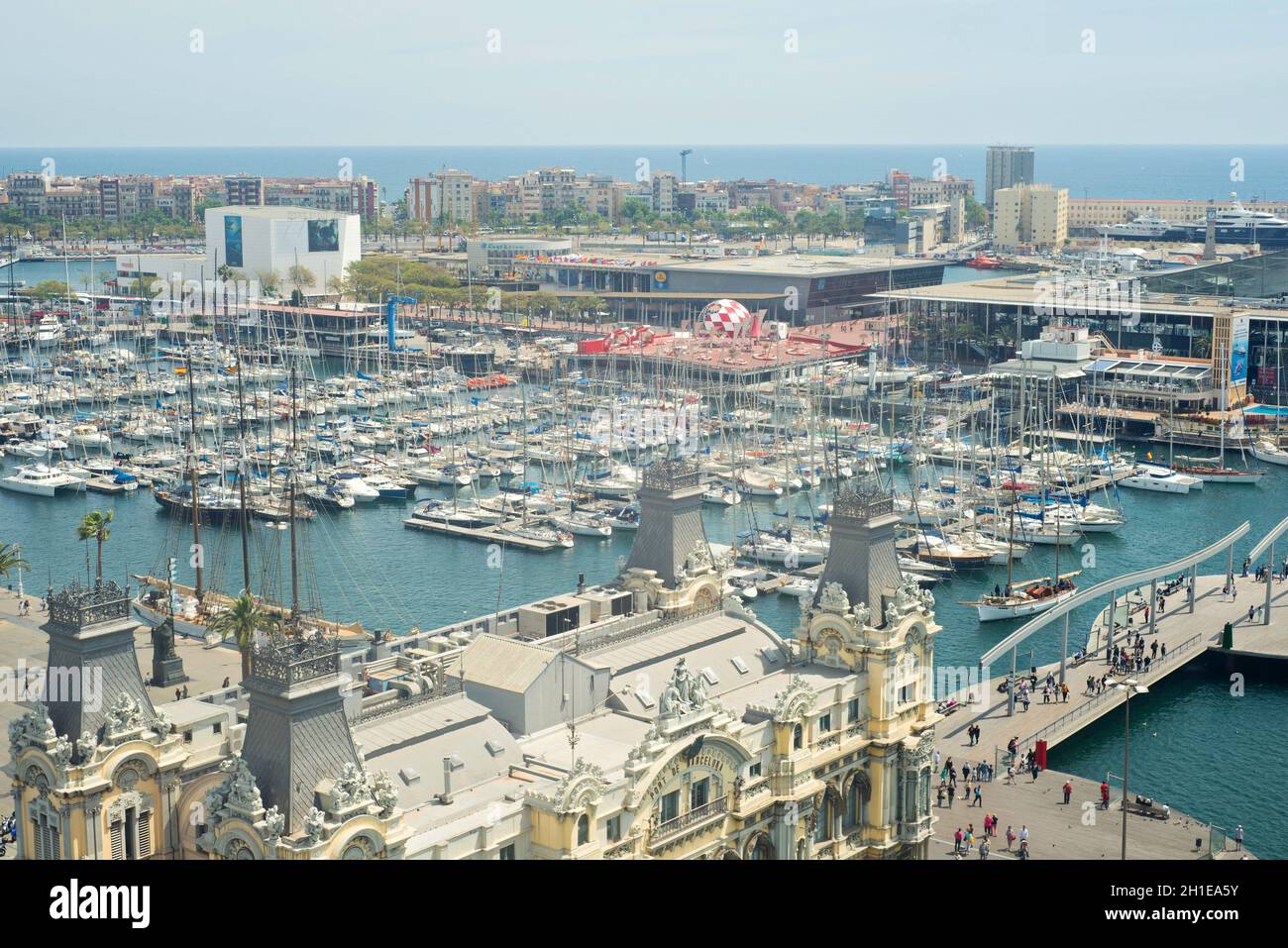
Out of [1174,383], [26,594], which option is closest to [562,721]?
[26,594]

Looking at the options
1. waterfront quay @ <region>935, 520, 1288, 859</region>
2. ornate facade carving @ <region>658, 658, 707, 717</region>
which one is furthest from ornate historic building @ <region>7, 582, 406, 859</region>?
waterfront quay @ <region>935, 520, 1288, 859</region>

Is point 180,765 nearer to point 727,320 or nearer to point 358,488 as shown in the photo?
point 358,488

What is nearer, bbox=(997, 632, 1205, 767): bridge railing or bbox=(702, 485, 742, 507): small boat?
bbox=(997, 632, 1205, 767): bridge railing

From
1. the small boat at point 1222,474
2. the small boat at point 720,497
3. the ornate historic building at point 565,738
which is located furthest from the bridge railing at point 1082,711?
the small boat at point 1222,474

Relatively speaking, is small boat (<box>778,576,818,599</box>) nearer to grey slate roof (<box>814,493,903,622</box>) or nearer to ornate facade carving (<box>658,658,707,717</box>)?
grey slate roof (<box>814,493,903,622</box>)

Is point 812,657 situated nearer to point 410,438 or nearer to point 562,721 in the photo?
point 562,721

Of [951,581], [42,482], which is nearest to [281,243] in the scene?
[42,482]
